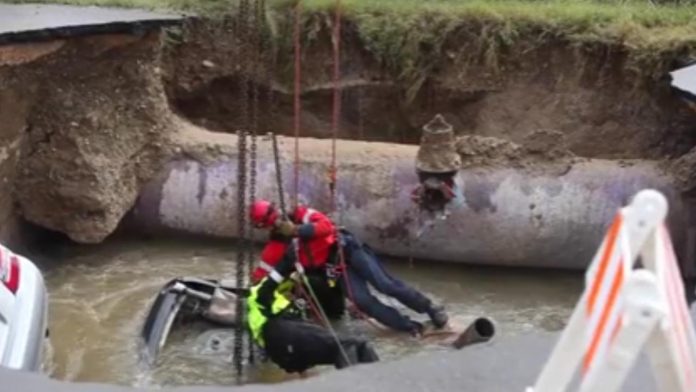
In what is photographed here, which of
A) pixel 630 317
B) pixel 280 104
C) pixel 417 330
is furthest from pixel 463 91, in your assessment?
pixel 630 317

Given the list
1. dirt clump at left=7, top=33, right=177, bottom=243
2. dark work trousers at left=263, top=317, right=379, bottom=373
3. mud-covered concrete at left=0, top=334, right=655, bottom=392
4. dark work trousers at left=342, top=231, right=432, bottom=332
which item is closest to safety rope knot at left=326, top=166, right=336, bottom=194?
dark work trousers at left=342, top=231, right=432, bottom=332

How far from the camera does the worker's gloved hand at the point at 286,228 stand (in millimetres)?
8541

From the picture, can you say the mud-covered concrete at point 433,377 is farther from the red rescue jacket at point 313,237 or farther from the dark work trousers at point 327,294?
the dark work trousers at point 327,294

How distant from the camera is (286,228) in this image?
28.1 feet

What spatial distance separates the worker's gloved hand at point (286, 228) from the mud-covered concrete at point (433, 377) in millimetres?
3916

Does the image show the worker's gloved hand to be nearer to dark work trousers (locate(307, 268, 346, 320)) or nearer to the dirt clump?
dark work trousers (locate(307, 268, 346, 320))

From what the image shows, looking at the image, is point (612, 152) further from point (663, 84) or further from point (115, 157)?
point (115, 157)

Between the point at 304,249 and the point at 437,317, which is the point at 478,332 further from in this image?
the point at 304,249

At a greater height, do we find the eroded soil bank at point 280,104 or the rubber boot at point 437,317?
the eroded soil bank at point 280,104

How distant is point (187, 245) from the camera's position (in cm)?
1141

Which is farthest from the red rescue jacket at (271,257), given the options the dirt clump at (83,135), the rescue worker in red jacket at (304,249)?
the dirt clump at (83,135)

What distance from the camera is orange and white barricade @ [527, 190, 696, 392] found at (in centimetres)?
290

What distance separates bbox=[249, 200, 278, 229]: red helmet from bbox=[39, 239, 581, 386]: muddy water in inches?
40.5

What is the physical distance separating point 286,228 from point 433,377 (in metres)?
4.16
